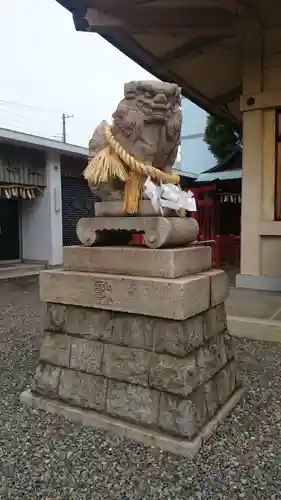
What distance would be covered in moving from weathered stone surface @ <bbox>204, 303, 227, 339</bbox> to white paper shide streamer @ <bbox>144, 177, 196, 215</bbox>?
2.11 feet

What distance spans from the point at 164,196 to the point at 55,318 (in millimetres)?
993

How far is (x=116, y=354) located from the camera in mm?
2201

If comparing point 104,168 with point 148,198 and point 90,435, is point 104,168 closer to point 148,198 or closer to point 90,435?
point 148,198

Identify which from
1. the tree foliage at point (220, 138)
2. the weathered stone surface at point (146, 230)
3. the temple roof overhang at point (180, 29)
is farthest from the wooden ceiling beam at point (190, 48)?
the tree foliage at point (220, 138)

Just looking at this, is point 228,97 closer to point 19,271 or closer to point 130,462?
point 19,271

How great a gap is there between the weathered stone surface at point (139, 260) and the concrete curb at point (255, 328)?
1527 millimetres

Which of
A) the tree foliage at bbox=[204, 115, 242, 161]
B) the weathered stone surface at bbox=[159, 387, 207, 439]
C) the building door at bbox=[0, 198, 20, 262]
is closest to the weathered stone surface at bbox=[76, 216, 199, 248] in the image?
the weathered stone surface at bbox=[159, 387, 207, 439]

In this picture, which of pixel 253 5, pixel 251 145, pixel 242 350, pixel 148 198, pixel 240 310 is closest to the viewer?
pixel 148 198

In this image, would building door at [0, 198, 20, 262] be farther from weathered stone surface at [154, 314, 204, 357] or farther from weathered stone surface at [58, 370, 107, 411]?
weathered stone surface at [154, 314, 204, 357]

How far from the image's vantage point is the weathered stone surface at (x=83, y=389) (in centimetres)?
225

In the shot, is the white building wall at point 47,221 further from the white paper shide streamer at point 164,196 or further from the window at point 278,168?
the white paper shide streamer at point 164,196

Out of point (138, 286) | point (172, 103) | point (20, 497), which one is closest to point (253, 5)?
point (172, 103)

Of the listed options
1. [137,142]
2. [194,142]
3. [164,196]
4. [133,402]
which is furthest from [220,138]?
[133,402]

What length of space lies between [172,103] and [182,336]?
1.33 metres
